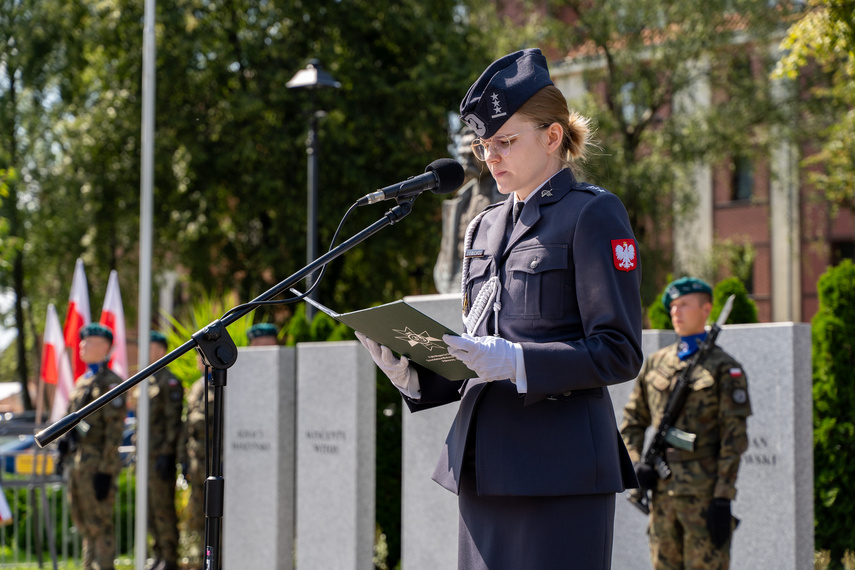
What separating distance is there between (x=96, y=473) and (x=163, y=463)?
143 cm

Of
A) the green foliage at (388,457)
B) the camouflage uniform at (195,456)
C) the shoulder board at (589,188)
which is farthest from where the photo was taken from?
the camouflage uniform at (195,456)

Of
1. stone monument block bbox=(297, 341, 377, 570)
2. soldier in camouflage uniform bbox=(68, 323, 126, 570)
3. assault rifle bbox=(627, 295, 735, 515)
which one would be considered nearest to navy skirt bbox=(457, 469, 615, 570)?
assault rifle bbox=(627, 295, 735, 515)

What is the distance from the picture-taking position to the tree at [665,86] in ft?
78.8

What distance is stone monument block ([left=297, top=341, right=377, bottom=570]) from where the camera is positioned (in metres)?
7.70

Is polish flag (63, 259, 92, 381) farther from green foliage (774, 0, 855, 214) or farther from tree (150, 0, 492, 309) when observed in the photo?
green foliage (774, 0, 855, 214)

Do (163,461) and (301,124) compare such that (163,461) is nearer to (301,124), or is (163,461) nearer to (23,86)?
(301,124)

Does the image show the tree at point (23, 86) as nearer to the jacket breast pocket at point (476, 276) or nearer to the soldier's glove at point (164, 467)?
the soldier's glove at point (164, 467)

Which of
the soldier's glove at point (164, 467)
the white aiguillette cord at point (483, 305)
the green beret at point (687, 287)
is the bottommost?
the soldier's glove at point (164, 467)

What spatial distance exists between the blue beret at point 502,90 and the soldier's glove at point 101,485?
737cm

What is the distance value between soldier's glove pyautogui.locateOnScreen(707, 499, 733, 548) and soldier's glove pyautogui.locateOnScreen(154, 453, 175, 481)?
669cm

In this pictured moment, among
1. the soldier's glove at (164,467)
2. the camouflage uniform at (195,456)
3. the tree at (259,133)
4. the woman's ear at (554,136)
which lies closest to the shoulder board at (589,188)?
the woman's ear at (554,136)

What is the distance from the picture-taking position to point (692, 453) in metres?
5.86

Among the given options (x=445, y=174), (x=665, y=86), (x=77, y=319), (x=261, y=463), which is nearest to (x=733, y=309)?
(x=261, y=463)

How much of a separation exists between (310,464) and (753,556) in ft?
11.9
